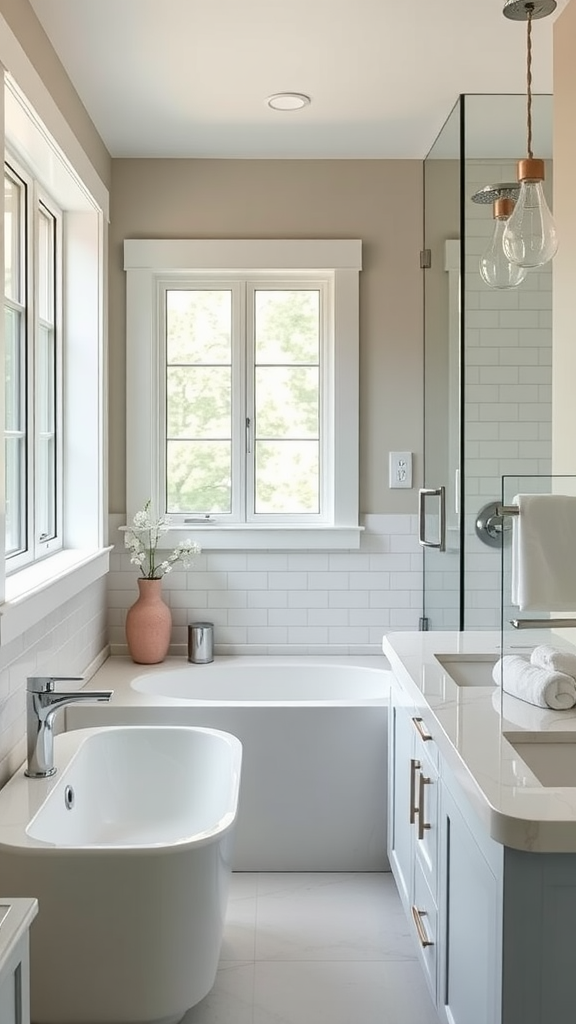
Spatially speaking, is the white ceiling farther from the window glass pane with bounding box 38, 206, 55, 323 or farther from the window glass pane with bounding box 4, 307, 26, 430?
the window glass pane with bounding box 4, 307, 26, 430

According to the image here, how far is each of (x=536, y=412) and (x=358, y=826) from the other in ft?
5.14

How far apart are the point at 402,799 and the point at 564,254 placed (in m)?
1.66

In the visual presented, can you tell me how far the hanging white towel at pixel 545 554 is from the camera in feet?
7.30

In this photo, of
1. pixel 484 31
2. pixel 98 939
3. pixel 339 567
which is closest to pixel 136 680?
pixel 339 567

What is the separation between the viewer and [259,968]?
2865 mm

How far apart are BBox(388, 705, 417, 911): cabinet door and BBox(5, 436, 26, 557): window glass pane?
1.32 metres

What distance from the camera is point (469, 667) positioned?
109 inches

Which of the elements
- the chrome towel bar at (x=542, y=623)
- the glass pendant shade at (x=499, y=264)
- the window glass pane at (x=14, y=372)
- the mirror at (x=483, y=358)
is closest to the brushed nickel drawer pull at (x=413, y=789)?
the chrome towel bar at (x=542, y=623)

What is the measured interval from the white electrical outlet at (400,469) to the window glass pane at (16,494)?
1671mm

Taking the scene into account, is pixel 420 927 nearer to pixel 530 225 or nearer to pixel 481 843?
pixel 481 843

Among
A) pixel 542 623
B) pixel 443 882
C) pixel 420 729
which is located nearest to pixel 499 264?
pixel 542 623

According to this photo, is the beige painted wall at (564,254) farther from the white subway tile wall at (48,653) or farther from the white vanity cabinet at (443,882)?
the white subway tile wall at (48,653)

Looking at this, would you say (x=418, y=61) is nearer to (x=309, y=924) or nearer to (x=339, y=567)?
(x=339, y=567)

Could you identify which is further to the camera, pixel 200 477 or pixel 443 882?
pixel 200 477
